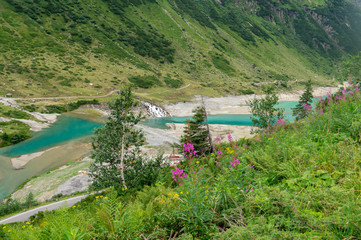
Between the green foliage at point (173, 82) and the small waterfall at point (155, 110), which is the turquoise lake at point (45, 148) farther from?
the green foliage at point (173, 82)

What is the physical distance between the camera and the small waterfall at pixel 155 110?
7089cm

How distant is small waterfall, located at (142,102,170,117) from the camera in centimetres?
7089

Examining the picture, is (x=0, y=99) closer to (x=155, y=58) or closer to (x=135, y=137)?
(x=135, y=137)

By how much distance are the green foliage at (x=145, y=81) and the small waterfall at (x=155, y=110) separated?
2034 cm

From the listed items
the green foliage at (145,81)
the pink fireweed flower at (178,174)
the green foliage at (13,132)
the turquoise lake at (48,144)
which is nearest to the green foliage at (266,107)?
the turquoise lake at (48,144)

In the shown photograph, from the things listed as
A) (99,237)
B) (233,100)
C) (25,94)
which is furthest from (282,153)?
(233,100)

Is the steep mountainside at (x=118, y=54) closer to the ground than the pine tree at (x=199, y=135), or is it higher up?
higher up

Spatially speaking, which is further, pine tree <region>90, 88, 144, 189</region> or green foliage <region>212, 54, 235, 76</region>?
green foliage <region>212, 54, 235, 76</region>

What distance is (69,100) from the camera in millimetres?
66875

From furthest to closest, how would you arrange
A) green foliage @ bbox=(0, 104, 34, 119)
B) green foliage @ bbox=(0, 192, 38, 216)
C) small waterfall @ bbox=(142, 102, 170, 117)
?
small waterfall @ bbox=(142, 102, 170, 117) → green foliage @ bbox=(0, 104, 34, 119) → green foliage @ bbox=(0, 192, 38, 216)

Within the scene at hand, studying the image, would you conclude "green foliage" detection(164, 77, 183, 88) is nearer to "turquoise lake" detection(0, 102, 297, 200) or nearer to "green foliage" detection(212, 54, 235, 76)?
"turquoise lake" detection(0, 102, 297, 200)

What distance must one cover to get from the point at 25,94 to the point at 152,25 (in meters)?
119

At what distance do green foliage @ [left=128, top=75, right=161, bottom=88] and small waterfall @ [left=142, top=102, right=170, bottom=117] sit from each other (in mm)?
20339

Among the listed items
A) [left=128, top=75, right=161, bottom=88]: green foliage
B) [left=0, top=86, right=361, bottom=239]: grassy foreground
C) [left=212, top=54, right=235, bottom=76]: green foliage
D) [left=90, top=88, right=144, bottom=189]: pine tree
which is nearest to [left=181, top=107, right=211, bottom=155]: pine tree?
[left=90, top=88, right=144, bottom=189]: pine tree
